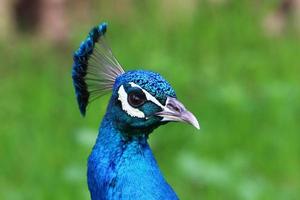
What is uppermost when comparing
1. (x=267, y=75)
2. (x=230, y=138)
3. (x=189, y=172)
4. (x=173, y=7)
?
(x=173, y=7)

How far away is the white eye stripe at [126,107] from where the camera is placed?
252cm

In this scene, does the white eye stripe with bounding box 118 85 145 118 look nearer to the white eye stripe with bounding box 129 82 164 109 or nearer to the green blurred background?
the white eye stripe with bounding box 129 82 164 109

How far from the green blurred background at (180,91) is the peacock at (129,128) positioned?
1822mm

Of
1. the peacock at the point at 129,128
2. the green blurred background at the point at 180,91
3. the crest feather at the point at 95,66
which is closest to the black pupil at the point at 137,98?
the peacock at the point at 129,128

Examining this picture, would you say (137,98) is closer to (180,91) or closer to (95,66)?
(95,66)

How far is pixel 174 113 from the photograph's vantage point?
97.3 inches

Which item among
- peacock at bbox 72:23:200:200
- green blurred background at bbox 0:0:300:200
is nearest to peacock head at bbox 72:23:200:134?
peacock at bbox 72:23:200:200

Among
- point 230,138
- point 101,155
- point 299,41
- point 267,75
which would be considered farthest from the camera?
point 299,41

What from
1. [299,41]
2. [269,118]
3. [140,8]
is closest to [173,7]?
[140,8]

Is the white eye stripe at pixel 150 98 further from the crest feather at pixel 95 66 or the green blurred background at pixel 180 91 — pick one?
the green blurred background at pixel 180 91

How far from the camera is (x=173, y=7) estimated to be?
20.0 ft

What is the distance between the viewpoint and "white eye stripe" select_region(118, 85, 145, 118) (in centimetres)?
252

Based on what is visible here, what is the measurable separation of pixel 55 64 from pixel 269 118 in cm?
116

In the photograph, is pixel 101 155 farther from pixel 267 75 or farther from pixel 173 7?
pixel 173 7
